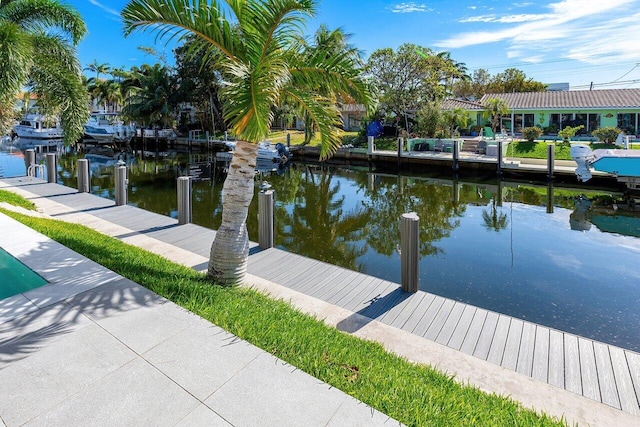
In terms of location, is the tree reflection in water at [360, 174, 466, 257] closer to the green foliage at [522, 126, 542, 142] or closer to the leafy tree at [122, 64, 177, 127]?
the green foliage at [522, 126, 542, 142]

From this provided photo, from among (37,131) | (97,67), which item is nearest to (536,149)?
(37,131)

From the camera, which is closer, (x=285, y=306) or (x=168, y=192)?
(x=285, y=306)

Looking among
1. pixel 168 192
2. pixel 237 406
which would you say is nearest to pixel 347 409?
pixel 237 406

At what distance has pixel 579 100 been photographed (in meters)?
30.7

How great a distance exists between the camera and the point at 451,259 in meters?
8.99

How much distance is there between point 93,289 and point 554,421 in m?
4.84

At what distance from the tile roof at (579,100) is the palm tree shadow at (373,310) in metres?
30.2

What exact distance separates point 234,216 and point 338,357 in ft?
8.18

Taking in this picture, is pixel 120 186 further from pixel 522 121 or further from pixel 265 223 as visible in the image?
pixel 522 121

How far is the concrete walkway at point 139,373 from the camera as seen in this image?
2.94 meters

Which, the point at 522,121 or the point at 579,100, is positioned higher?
the point at 579,100

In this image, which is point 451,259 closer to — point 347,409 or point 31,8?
Answer: point 347,409

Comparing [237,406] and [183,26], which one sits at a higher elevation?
[183,26]

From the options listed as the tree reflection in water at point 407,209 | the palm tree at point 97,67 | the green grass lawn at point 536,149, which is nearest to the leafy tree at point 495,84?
the green grass lawn at point 536,149
